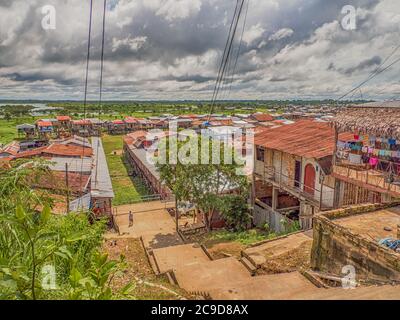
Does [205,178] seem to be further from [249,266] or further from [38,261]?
[38,261]

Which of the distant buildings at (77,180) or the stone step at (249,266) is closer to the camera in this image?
the stone step at (249,266)

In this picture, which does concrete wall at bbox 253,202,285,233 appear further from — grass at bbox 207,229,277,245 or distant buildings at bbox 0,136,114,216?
distant buildings at bbox 0,136,114,216

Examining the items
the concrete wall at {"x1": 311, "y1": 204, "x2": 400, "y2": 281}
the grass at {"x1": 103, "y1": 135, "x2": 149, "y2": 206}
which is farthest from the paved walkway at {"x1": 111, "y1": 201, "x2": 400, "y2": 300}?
the grass at {"x1": 103, "y1": 135, "x2": 149, "y2": 206}

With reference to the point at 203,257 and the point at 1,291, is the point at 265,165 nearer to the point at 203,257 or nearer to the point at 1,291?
the point at 203,257

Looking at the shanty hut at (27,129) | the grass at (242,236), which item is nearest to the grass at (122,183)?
the grass at (242,236)

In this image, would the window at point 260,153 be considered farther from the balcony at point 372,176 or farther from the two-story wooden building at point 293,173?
the balcony at point 372,176
